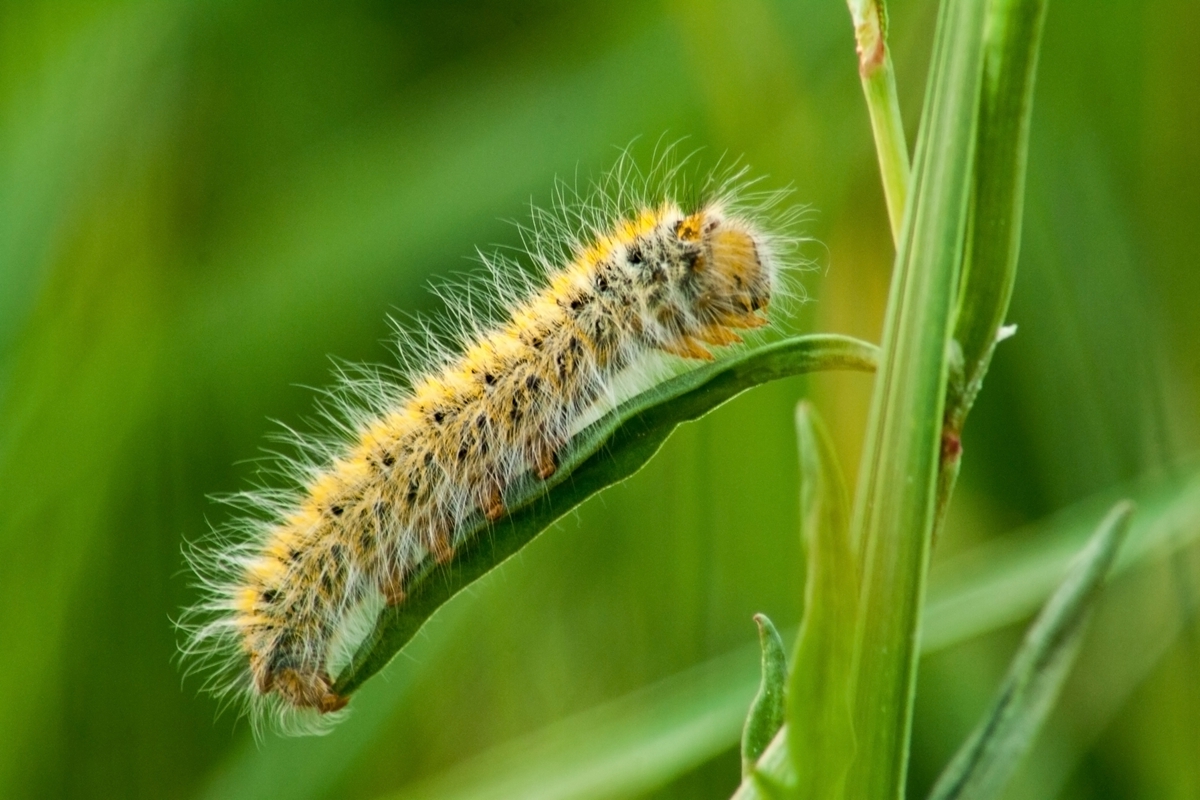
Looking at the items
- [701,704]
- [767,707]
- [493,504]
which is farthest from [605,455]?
[701,704]

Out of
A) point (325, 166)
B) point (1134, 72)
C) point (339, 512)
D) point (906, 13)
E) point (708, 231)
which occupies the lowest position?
point (339, 512)

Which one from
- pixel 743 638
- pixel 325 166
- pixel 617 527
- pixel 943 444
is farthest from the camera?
pixel 325 166

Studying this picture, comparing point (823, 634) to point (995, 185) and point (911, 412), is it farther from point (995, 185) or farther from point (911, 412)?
point (995, 185)

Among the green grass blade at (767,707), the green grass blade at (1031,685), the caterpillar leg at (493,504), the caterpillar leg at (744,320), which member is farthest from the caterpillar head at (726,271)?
the green grass blade at (767,707)

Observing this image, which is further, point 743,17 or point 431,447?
point 743,17

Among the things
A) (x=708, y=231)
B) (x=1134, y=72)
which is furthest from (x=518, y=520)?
(x=1134, y=72)

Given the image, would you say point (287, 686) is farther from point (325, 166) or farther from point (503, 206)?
point (325, 166)

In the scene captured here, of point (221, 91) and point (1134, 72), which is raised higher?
point (221, 91)
